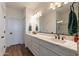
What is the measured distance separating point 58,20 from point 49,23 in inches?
14.8

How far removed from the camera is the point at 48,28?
3.48 meters

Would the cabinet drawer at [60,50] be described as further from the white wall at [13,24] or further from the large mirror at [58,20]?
the white wall at [13,24]

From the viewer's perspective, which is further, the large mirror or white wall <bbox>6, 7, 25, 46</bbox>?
white wall <bbox>6, 7, 25, 46</bbox>

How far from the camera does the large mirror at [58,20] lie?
274 cm

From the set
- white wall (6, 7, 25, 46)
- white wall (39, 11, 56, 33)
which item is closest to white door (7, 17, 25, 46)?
white wall (6, 7, 25, 46)

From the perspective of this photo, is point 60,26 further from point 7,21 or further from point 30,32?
point 30,32

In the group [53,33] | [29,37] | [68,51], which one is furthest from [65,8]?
[29,37]

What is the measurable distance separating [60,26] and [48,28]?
0.55 m

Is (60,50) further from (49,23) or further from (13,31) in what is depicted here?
(13,31)

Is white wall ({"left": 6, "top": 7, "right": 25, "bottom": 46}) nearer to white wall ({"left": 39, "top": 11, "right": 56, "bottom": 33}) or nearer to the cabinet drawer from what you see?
white wall ({"left": 39, "top": 11, "right": 56, "bottom": 33})

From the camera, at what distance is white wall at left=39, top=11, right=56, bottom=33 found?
3217 millimetres

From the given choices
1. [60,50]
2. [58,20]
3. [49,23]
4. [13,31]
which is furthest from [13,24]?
[60,50]

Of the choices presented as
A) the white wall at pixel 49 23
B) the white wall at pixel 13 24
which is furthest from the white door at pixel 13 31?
the white wall at pixel 49 23

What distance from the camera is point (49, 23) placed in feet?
11.1
